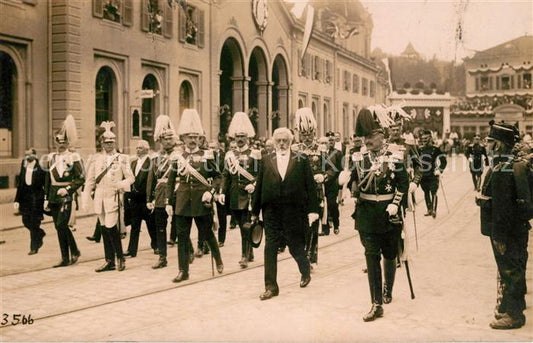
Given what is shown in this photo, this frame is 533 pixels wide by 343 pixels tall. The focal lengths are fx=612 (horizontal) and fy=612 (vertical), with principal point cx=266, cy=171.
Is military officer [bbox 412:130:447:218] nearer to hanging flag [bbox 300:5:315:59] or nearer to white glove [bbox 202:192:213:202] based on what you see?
white glove [bbox 202:192:213:202]

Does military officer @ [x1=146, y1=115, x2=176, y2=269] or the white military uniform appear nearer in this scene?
the white military uniform

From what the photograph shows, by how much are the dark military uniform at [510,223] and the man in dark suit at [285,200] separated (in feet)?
7.48

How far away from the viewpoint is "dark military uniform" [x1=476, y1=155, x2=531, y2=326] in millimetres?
5852

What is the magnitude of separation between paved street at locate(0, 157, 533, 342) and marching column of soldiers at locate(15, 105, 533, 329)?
0.27m

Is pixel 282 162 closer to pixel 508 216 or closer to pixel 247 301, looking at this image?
pixel 247 301

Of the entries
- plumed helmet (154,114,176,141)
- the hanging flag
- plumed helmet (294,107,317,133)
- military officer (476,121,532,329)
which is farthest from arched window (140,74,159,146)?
military officer (476,121,532,329)

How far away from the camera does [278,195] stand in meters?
7.42

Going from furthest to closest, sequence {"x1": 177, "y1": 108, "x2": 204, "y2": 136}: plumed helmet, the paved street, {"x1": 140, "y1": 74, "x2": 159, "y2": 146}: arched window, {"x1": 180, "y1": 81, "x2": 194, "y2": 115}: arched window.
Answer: {"x1": 180, "y1": 81, "x2": 194, "y2": 115}: arched window < {"x1": 140, "y1": 74, "x2": 159, "y2": 146}: arched window < {"x1": 177, "y1": 108, "x2": 204, "y2": 136}: plumed helmet < the paved street

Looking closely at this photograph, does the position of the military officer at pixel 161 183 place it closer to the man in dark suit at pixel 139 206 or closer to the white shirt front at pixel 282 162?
the man in dark suit at pixel 139 206

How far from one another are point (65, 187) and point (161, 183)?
4.83 feet

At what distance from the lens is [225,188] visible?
398 inches

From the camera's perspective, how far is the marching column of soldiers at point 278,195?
6.02 meters

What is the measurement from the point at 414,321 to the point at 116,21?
18026 mm

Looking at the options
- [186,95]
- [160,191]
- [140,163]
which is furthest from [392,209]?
[186,95]
